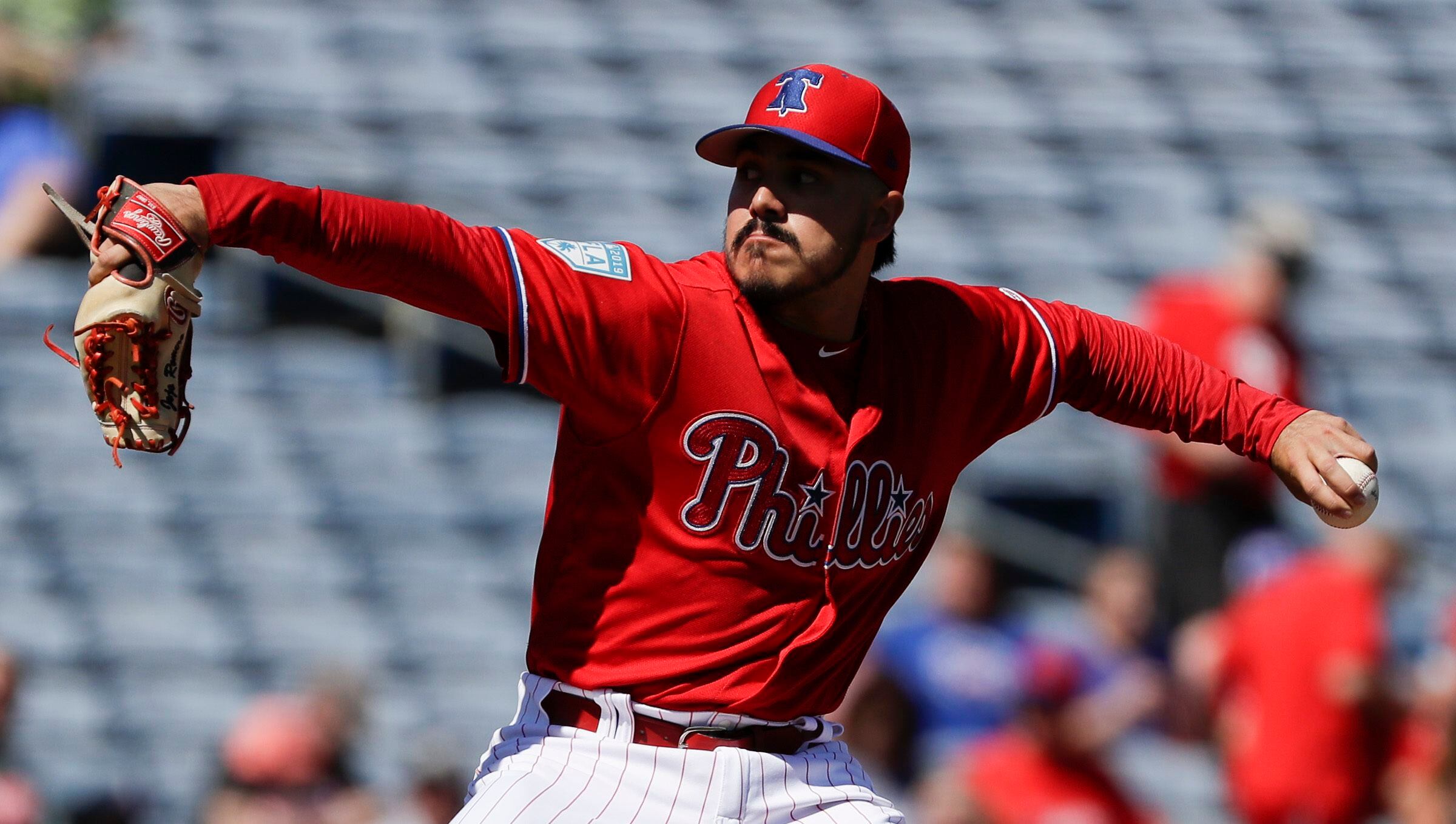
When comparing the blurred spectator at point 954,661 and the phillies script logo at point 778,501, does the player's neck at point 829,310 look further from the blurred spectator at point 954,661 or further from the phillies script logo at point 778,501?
Answer: the blurred spectator at point 954,661

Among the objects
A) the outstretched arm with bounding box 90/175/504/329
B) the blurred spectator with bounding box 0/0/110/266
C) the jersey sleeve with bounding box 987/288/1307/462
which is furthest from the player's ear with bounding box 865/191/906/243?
the blurred spectator with bounding box 0/0/110/266

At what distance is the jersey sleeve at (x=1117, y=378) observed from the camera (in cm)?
312

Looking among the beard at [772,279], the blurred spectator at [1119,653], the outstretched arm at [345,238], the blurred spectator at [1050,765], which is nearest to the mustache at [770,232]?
the beard at [772,279]

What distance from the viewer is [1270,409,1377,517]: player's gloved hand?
277 cm

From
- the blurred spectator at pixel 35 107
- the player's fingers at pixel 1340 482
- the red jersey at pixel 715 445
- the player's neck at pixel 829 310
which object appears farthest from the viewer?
the blurred spectator at pixel 35 107

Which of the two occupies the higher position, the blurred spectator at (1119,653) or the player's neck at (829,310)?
the player's neck at (829,310)

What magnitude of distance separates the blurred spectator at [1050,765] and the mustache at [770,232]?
2892 mm

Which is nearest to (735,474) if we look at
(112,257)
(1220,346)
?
(112,257)

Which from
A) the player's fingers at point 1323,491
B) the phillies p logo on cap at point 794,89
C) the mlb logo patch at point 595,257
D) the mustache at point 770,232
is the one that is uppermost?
the phillies p logo on cap at point 794,89

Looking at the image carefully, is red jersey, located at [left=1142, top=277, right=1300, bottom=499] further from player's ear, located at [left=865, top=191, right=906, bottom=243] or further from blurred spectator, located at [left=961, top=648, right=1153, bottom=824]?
player's ear, located at [left=865, top=191, right=906, bottom=243]

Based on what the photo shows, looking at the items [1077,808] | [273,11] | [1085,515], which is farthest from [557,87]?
[1077,808]

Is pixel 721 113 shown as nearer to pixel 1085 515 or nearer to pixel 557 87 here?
pixel 557 87

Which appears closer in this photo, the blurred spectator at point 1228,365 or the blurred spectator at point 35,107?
the blurred spectator at point 1228,365

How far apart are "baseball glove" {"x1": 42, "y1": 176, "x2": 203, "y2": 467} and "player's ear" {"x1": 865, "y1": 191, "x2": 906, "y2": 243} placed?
40.8 inches
